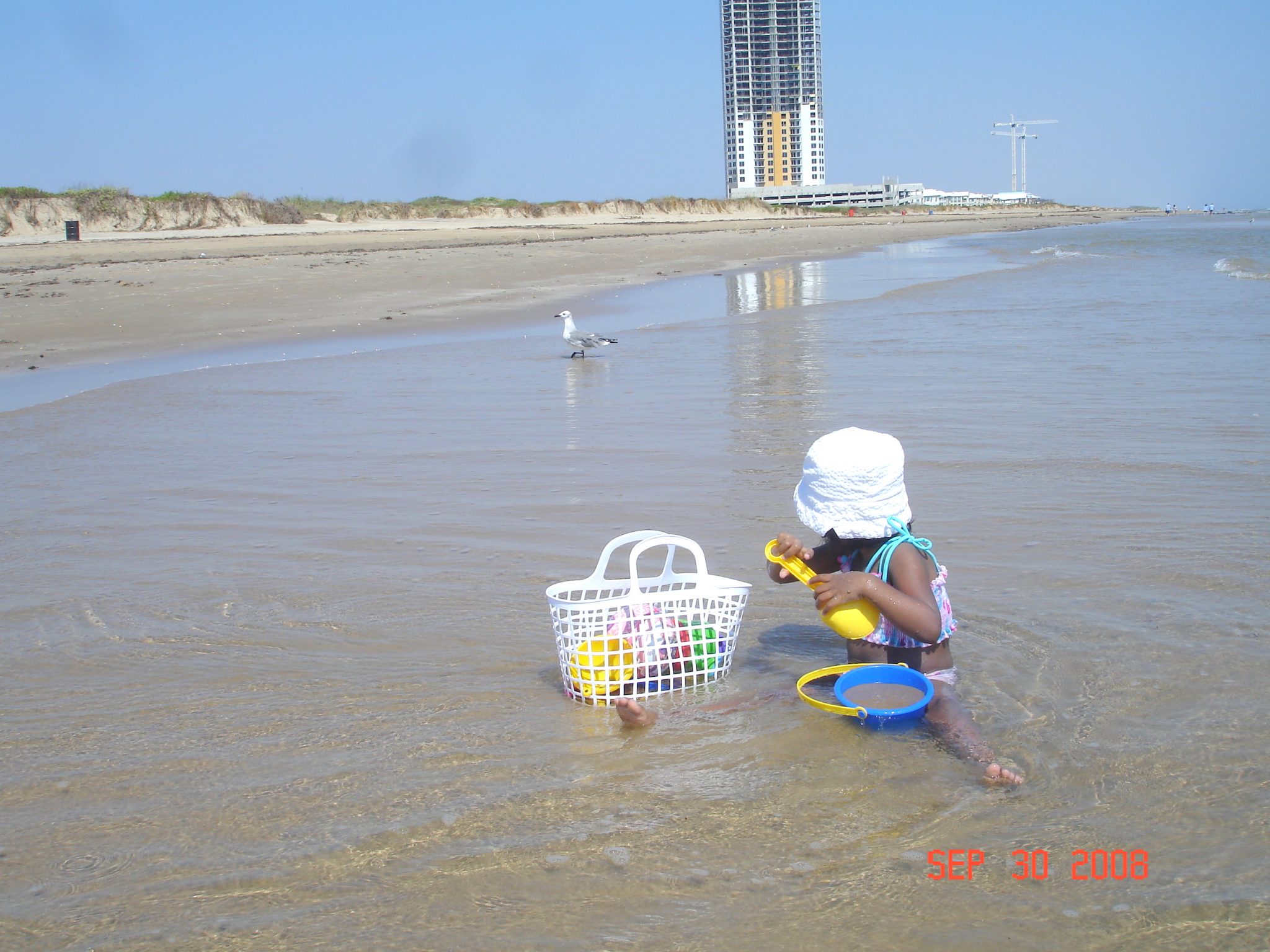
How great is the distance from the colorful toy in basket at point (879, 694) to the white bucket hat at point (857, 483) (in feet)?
1.41

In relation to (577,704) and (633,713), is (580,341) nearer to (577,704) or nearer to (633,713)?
(577,704)

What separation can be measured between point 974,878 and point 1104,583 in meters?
2.16

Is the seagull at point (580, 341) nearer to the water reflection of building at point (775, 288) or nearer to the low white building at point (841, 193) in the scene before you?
the water reflection of building at point (775, 288)

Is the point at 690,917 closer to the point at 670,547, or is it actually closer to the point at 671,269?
the point at 670,547

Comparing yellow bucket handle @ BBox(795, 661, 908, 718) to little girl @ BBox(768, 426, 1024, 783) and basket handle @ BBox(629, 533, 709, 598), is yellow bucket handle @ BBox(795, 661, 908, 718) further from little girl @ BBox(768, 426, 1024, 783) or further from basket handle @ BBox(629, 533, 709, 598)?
basket handle @ BBox(629, 533, 709, 598)

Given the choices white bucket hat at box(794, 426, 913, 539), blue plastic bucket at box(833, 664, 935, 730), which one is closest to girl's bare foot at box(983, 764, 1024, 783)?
blue plastic bucket at box(833, 664, 935, 730)

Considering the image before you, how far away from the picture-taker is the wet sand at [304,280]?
14406 mm

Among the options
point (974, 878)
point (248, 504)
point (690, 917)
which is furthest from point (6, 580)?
point (974, 878)

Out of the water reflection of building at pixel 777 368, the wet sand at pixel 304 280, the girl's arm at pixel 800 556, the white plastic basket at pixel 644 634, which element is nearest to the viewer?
the white plastic basket at pixel 644 634

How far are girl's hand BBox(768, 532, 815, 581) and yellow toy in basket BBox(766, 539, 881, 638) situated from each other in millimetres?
11

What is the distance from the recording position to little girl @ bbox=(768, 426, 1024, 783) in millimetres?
3371

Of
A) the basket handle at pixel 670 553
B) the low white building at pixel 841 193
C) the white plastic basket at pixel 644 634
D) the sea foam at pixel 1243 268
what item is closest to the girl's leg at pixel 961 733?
the white plastic basket at pixel 644 634

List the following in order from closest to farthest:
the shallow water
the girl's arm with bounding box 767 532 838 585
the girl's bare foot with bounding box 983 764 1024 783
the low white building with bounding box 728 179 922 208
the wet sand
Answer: the shallow water → the girl's bare foot with bounding box 983 764 1024 783 → the girl's arm with bounding box 767 532 838 585 → the wet sand → the low white building with bounding box 728 179 922 208

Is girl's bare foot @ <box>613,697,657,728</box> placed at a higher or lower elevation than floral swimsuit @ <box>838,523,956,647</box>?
lower
